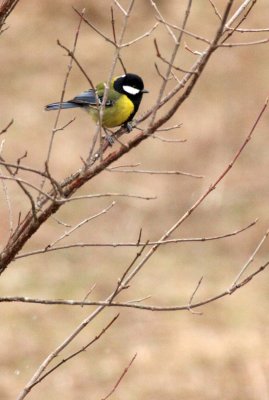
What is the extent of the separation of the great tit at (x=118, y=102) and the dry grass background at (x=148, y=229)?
129 inches

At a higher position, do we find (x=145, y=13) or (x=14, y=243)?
(x=145, y=13)

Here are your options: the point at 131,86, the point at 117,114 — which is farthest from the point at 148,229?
the point at 117,114

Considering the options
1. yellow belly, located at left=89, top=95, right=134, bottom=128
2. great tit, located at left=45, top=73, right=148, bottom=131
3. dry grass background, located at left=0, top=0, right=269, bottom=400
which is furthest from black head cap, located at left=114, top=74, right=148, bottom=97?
dry grass background, located at left=0, top=0, right=269, bottom=400

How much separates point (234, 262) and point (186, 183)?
1.73m

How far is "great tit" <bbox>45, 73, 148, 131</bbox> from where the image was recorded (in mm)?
5461

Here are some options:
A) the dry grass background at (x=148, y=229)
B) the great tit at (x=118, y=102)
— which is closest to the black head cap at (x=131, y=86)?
the great tit at (x=118, y=102)

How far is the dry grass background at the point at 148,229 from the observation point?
28.0 ft

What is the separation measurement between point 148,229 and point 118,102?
5.43m

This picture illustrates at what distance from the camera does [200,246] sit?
35.6 ft

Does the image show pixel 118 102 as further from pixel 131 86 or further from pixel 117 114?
pixel 131 86

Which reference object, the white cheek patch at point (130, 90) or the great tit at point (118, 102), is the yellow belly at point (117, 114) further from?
the white cheek patch at point (130, 90)

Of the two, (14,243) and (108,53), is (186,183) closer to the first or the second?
(108,53)

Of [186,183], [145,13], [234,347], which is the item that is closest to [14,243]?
[234,347]

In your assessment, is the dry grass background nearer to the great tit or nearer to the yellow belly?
the great tit
